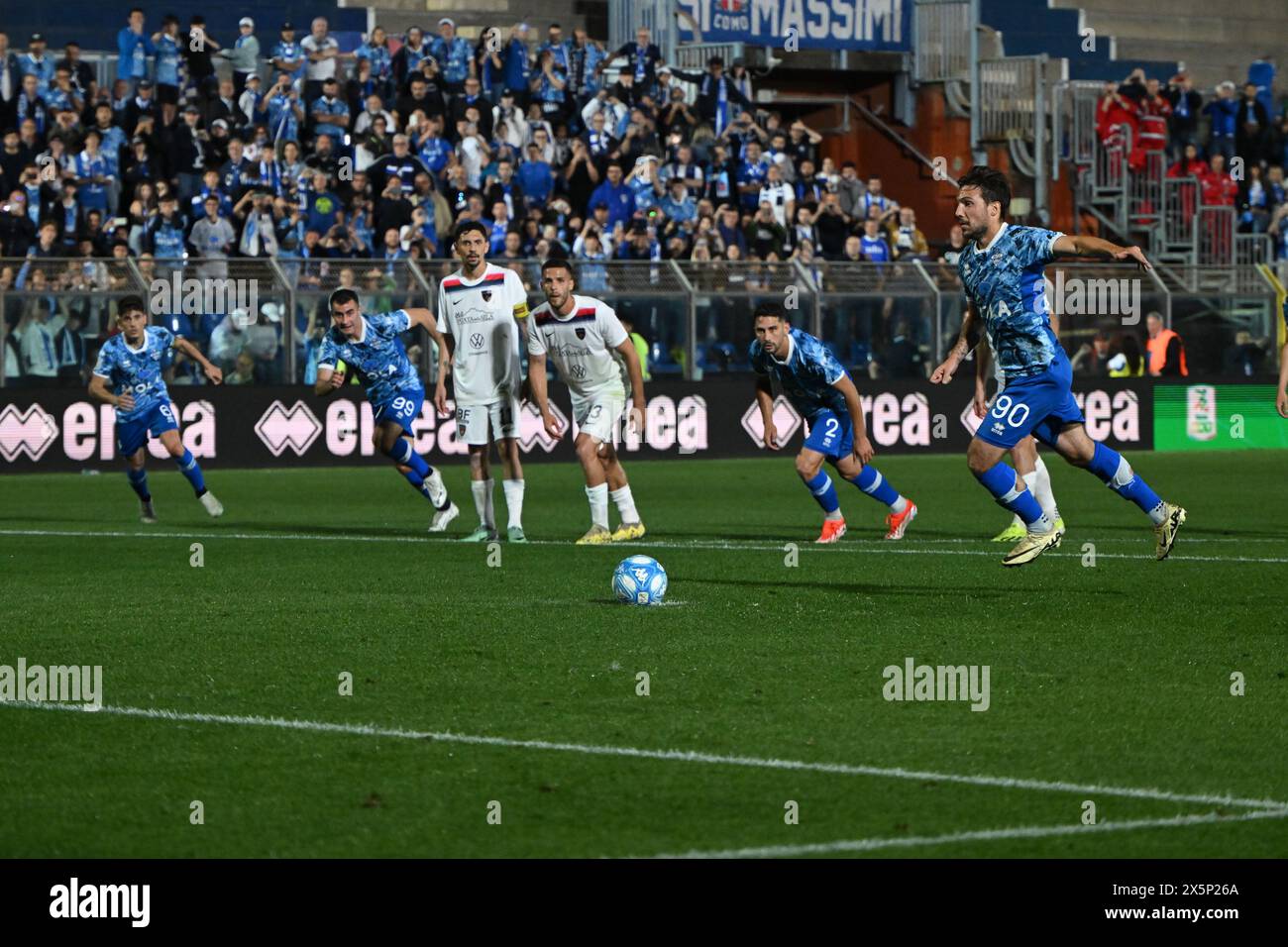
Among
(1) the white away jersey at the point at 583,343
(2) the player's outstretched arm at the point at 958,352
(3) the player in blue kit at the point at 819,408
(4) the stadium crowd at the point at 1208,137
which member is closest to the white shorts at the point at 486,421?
(1) the white away jersey at the point at 583,343

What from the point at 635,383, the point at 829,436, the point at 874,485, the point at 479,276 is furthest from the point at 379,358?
the point at 874,485

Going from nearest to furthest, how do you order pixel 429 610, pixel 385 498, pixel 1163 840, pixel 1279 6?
pixel 1163 840 < pixel 429 610 < pixel 385 498 < pixel 1279 6

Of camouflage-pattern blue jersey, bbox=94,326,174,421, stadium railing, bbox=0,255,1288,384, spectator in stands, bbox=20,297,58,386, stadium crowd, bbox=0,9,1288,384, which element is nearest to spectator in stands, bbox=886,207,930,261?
stadium crowd, bbox=0,9,1288,384

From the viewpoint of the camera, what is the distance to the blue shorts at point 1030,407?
38.2 feet

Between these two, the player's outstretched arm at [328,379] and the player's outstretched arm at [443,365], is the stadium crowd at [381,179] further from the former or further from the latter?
the player's outstretched arm at [443,365]

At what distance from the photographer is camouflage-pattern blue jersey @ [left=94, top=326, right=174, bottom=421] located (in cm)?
1878

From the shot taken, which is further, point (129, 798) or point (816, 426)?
point (816, 426)

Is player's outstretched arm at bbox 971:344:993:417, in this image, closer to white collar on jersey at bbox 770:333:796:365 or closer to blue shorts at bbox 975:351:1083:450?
blue shorts at bbox 975:351:1083:450

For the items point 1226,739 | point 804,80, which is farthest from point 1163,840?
point 804,80

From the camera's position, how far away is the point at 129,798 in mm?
6469

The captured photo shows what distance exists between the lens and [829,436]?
623 inches

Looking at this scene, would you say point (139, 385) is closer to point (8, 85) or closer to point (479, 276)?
point (479, 276)

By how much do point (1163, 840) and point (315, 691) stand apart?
3.73 m
